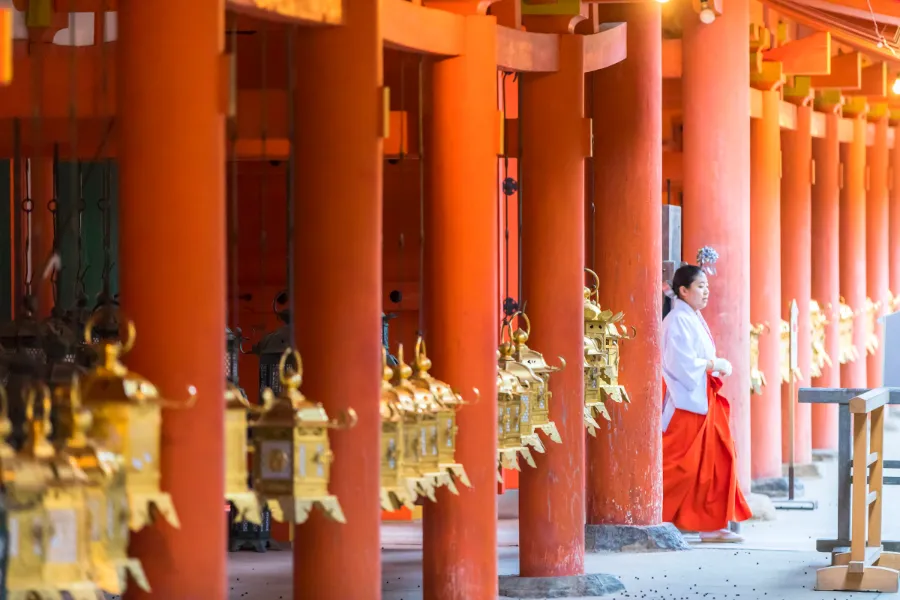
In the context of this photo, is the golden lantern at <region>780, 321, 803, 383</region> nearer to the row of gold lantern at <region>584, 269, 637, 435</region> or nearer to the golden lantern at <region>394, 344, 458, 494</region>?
the row of gold lantern at <region>584, 269, 637, 435</region>

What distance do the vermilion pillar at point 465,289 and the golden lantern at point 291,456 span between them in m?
1.93

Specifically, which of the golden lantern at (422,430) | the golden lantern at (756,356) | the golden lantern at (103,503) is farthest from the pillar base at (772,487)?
the golden lantern at (103,503)

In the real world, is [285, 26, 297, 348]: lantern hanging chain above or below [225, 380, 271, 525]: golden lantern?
above

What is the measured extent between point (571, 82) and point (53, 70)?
2.81m

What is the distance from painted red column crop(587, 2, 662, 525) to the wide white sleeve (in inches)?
16.7

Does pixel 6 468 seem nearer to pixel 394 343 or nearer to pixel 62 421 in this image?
pixel 62 421

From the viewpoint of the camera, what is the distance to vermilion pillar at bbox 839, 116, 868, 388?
21.5 metres

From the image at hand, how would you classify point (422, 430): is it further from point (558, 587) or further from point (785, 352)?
point (785, 352)

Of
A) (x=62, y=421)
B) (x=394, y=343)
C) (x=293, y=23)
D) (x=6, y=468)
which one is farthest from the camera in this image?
(x=394, y=343)

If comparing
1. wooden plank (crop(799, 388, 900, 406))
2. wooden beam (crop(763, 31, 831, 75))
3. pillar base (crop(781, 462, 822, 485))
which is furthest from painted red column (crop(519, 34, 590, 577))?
pillar base (crop(781, 462, 822, 485))

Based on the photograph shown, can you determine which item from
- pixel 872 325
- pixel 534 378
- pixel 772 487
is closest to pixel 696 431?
pixel 534 378

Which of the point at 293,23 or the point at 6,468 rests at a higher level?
the point at 293,23

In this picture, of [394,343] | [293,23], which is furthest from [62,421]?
[394,343]

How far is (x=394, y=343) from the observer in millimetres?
13562
